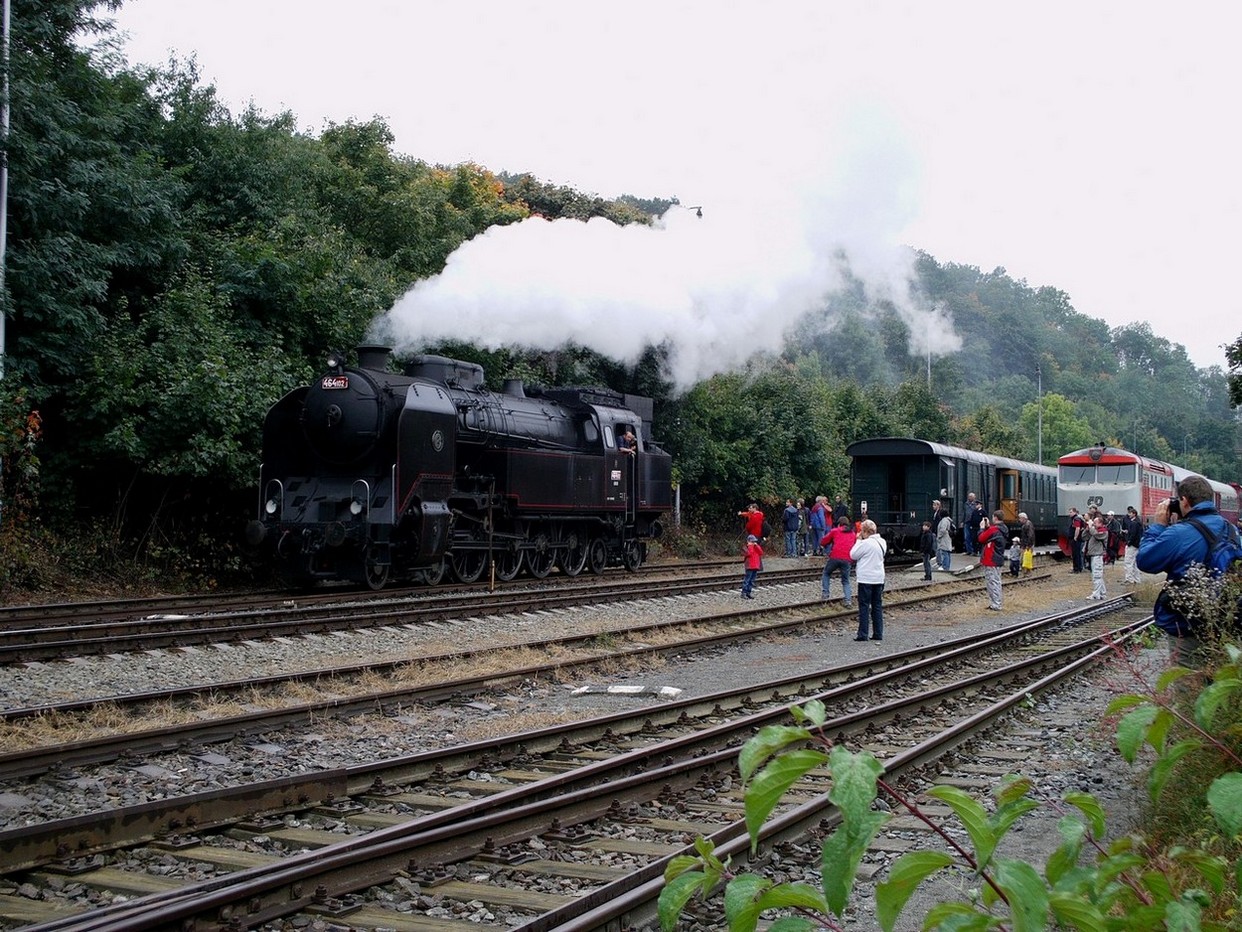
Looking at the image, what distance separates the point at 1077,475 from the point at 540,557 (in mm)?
19301

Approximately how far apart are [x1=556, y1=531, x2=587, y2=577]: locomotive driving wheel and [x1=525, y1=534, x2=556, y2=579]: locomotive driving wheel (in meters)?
0.52

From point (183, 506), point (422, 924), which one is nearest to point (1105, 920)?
point (422, 924)

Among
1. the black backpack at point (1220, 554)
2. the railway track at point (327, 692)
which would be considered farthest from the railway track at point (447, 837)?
the black backpack at point (1220, 554)

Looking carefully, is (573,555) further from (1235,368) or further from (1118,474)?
(1118,474)

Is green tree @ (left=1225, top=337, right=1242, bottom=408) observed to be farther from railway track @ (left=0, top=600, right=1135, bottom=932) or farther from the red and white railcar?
railway track @ (left=0, top=600, right=1135, bottom=932)

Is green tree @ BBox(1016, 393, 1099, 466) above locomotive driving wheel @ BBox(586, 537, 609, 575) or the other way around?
above

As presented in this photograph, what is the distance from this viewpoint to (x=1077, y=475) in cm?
3303

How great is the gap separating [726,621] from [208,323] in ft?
33.1

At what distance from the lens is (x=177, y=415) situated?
1758cm

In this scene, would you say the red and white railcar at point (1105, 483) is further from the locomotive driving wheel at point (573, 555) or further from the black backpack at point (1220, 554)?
the black backpack at point (1220, 554)

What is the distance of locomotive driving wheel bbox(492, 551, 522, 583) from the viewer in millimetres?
19969

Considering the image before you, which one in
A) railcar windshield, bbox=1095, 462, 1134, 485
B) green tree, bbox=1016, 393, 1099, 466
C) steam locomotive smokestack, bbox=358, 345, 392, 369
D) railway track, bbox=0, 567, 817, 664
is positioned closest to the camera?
railway track, bbox=0, 567, 817, 664

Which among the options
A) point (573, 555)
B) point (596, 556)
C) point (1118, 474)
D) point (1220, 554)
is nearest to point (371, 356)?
point (573, 555)

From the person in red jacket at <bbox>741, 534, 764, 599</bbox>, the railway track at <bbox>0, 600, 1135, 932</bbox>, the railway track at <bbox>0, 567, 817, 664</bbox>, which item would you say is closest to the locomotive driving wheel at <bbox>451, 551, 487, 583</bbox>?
the railway track at <bbox>0, 567, 817, 664</bbox>
